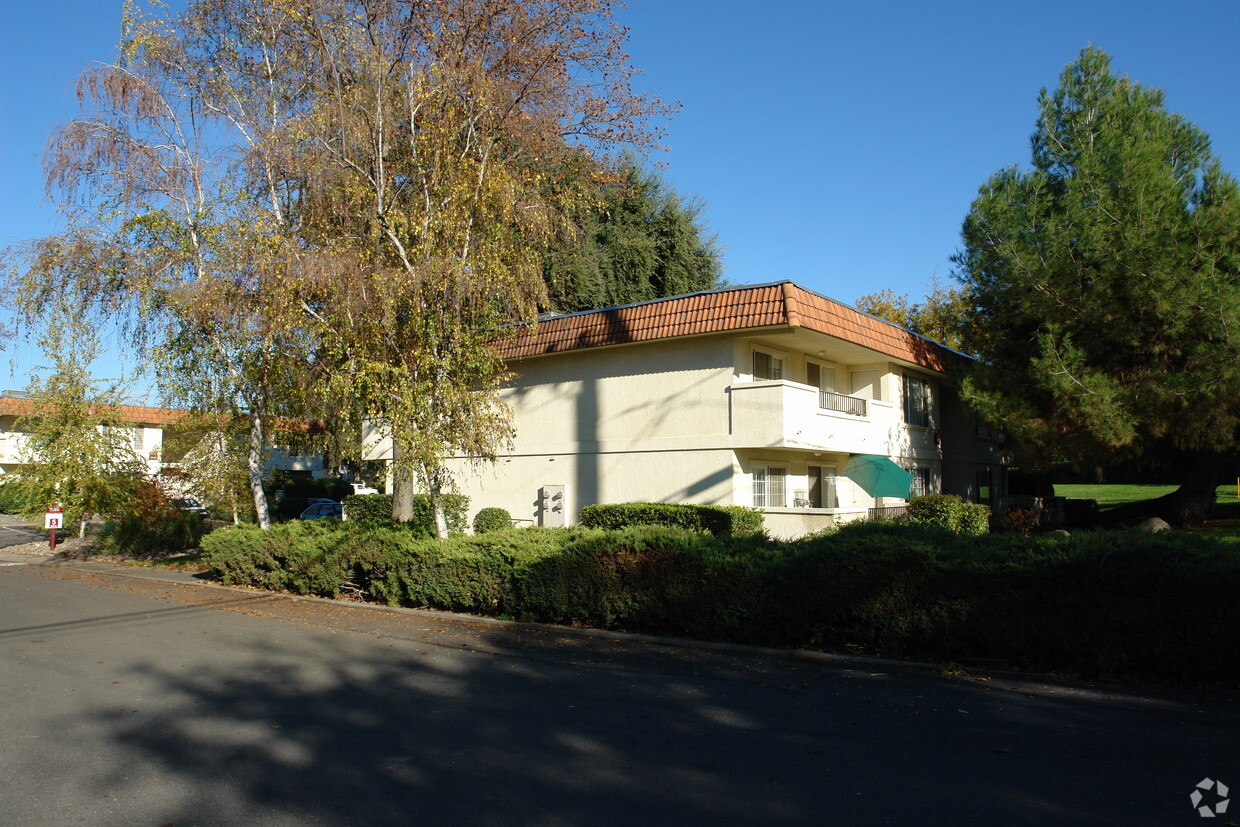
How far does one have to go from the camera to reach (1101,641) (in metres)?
8.87

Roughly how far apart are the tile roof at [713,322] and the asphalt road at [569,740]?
31.9ft

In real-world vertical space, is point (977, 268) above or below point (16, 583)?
above

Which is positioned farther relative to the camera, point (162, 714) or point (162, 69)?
point (162, 69)

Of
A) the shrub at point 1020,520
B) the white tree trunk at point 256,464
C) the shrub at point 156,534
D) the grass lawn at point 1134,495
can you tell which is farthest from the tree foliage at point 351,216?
the grass lawn at point 1134,495

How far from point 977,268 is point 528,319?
547 inches

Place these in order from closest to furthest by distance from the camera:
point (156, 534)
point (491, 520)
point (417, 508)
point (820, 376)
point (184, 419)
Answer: point (184, 419), point (491, 520), point (820, 376), point (417, 508), point (156, 534)

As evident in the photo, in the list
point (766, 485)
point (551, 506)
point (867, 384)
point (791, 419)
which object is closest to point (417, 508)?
point (551, 506)

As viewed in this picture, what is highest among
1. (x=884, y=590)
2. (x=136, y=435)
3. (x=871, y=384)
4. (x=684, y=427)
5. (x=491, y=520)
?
(x=871, y=384)

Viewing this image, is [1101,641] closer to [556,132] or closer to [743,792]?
[743,792]

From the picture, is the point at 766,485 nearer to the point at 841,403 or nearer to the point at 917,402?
the point at 841,403

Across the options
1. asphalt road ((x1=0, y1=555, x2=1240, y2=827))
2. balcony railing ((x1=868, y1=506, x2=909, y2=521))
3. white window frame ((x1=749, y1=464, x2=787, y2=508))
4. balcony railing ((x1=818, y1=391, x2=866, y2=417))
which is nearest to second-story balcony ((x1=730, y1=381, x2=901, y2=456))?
balcony railing ((x1=818, y1=391, x2=866, y2=417))

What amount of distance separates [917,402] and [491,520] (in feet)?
43.5

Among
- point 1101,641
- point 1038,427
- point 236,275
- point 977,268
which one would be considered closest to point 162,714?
point 1101,641

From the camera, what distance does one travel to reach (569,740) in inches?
266
